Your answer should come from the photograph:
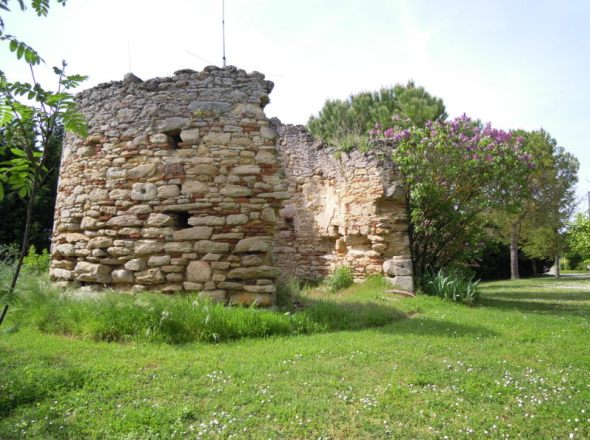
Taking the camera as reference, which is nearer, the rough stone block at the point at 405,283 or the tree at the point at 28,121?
the tree at the point at 28,121

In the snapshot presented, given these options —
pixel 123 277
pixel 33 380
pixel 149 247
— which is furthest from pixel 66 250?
pixel 33 380

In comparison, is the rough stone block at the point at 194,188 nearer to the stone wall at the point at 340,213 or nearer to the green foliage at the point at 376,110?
the stone wall at the point at 340,213

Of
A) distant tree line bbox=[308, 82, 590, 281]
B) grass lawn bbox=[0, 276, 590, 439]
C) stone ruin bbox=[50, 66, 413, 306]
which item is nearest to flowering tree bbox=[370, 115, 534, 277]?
distant tree line bbox=[308, 82, 590, 281]

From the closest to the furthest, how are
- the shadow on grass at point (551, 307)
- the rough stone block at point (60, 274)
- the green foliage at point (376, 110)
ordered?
the rough stone block at point (60, 274)
the shadow on grass at point (551, 307)
the green foliage at point (376, 110)

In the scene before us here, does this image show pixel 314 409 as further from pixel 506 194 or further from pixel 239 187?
pixel 506 194

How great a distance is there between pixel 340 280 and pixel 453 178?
3.77 meters

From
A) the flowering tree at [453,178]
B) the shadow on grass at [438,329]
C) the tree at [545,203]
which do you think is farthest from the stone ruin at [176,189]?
the tree at [545,203]

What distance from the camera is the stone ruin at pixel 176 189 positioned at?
6375mm

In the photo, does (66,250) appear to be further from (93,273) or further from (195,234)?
(195,234)

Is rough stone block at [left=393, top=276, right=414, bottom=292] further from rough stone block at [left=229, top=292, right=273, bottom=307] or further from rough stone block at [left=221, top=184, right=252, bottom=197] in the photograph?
rough stone block at [left=221, top=184, right=252, bottom=197]

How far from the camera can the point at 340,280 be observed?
33.3 feet

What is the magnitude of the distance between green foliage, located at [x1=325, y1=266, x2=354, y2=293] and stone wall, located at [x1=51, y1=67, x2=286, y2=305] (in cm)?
393

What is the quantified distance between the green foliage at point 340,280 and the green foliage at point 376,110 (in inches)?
437

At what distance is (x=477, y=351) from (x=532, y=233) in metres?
20.6
